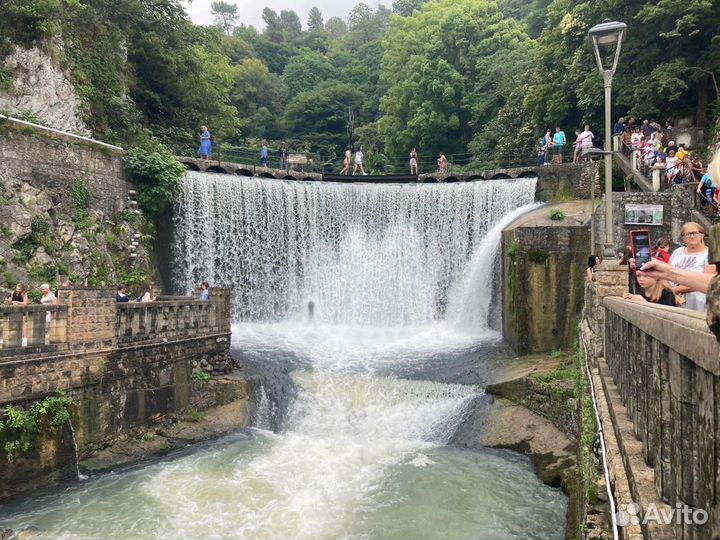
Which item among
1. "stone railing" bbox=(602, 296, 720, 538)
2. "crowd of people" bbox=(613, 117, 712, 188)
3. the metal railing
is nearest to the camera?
"stone railing" bbox=(602, 296, 720, 538)

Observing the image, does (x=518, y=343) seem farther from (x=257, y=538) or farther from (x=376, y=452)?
(x=257, y=538)

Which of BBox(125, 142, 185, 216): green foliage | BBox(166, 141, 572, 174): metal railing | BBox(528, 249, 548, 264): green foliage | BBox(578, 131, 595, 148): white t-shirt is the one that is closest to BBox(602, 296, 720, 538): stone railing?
BBox(528, 249, 548, 264): green foliage

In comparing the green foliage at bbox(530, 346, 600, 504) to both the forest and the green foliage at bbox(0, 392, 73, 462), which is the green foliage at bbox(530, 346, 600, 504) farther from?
the forest

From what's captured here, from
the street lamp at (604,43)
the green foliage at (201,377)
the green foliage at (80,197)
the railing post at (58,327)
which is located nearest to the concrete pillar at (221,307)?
the green foliage at (201,377)

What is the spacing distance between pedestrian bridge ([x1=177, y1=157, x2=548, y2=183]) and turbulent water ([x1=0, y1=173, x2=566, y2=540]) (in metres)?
2.74

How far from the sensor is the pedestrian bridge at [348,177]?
79.8ft

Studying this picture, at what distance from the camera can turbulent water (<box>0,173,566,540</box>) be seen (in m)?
9.42

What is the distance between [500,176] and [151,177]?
1509 centimetres

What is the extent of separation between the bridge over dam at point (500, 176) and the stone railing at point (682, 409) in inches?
629

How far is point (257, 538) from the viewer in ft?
28.7

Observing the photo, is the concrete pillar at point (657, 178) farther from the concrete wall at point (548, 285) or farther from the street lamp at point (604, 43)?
the street lamp at point (604, 43)

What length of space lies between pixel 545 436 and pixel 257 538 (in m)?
6.38

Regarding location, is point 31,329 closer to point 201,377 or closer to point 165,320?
point 165,320

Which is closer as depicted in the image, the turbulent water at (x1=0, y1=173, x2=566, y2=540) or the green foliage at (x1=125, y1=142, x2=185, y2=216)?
the turbulent water at (x1=0, y1=173, x2=566, y2=540)
